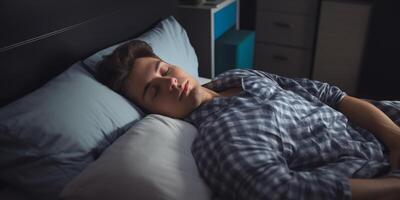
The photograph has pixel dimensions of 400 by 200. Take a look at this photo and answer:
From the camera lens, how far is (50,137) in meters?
1.02

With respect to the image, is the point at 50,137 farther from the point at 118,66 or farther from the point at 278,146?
the point at 278,146

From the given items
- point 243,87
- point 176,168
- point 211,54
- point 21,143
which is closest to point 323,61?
point 211,54

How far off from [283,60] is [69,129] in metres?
2.14

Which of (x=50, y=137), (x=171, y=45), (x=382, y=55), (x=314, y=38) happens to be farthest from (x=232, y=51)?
(x=50, y=137)

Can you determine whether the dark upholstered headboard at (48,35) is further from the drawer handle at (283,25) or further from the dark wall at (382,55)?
the dark wall at (382,55)

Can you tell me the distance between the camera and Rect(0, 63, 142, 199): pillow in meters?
1.01

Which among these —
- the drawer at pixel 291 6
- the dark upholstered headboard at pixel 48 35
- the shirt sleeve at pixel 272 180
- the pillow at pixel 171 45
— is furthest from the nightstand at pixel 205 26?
the shirt sleeve at pixel 272 180

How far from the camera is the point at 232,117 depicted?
40.8 inches

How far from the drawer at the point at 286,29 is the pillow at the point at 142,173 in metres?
1.97

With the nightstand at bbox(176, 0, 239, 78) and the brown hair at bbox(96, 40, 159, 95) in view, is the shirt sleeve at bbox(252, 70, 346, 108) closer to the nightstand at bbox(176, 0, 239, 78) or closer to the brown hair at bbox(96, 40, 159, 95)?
the brown hair at bbox(96, 40, 159, 95)

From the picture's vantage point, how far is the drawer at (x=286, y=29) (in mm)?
2717

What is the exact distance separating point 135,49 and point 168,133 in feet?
1.25

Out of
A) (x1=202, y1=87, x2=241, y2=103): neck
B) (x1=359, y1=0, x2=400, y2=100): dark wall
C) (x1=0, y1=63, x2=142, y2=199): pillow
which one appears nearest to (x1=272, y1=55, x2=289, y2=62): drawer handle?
(x1=359, y1=0, x2=400, y2=100): dark wall

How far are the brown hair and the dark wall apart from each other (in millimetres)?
1842
